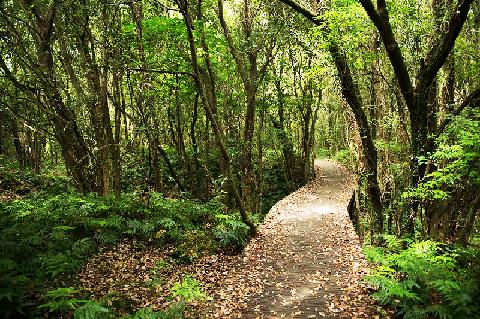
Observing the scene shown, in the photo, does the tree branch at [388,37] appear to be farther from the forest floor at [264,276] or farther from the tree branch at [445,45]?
the forest floor at [264,276]

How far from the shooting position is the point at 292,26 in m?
15.1

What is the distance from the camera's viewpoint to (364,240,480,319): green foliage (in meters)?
5.25

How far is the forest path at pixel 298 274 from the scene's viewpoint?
22.3 ft

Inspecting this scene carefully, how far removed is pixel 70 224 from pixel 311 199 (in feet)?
42.1

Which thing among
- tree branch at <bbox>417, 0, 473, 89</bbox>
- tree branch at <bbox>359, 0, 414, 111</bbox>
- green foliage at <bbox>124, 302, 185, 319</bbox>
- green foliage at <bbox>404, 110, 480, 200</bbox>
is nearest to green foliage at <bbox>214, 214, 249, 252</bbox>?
green foliage at <bbox>404, 110, 480, 200</bbox>

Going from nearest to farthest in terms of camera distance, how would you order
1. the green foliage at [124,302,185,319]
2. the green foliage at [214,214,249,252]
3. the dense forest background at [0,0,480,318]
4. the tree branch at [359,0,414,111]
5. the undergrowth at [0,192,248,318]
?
the green foliage at [124,302,185,319], the dense forest background at [0,0,480,318], the undergrowth at [0,192,248,318], the tree branch at [359,0,414,111], the green foliage at [214,214,249,252]

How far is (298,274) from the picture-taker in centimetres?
868

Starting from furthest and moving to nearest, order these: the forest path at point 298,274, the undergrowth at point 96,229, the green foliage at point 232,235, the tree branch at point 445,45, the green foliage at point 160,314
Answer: the green foliage at point 232,235 < the tree branch at point 445,45 < the forest path at point 298,274 < the undergrowth at point 96,229 < the green foliage at point 160,314

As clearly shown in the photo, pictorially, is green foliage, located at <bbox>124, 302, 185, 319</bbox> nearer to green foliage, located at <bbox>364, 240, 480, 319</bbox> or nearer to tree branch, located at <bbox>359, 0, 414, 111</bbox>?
green foliage, located at <bbox>364, 240, 480, 319</bbox>

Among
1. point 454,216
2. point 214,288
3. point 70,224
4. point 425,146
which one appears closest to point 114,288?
point 214,288

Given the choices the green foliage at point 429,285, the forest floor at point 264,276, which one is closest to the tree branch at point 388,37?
the green foliage at point 429,285

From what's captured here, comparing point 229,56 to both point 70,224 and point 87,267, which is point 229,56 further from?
point 87,267

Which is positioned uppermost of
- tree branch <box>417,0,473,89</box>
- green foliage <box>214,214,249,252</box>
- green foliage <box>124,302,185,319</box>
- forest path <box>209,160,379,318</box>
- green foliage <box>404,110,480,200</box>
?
tree branch <box>417,0,473,89</box>

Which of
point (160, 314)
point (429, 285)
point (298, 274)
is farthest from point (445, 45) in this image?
point (160, 314)
